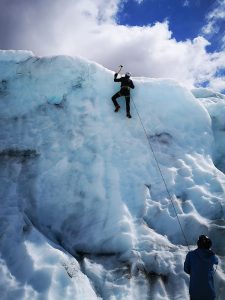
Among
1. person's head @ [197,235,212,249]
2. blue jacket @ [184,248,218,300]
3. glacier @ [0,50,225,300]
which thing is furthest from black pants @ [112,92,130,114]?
blue jacket @ [184,248,218,300]

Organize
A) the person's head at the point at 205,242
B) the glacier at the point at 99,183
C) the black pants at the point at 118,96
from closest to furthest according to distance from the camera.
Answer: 1. the person's head at the point at 205,242
2. the glacier at the point at 99,183
3. the black pants at the point at 118,96

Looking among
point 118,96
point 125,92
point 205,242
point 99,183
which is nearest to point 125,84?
point 125,92

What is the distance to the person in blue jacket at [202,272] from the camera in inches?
204

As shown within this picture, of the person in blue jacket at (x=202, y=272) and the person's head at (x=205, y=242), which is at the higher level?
the person's head at (x=205, y=242)

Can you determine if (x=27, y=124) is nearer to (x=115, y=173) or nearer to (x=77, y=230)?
(x=115, y=173)

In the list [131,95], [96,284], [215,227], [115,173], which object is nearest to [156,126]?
[131,95]

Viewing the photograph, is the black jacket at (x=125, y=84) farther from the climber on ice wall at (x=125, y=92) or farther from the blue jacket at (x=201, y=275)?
the blue jacket at (x=201, y=275)

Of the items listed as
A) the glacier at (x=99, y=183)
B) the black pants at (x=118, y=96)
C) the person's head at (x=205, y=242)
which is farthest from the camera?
the black pants at (x=118, y=96)

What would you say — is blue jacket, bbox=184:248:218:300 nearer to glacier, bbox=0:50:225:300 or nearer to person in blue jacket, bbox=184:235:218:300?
person in blue jacket, bbox=184:235:218:300

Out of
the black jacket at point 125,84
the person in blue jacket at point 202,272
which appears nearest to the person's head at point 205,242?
the person in blue jacket at point 202,272

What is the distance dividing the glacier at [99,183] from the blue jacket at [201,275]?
1.13 meters

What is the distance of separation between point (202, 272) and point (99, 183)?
157 inches

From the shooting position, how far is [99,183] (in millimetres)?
8562

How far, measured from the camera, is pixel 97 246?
23.5 feet
